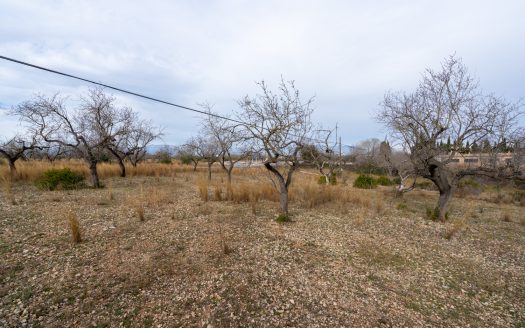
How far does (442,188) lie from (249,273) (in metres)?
7.51

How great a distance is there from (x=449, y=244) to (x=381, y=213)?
2722 millimetres

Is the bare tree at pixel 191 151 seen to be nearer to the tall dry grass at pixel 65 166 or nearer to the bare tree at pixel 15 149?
the tall dry grass at pixel 65 166

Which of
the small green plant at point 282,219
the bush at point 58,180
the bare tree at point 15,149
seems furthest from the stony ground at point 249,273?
the bare tree at point 15,149

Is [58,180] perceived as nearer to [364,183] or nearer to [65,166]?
[65,166]

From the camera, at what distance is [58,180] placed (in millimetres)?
9789

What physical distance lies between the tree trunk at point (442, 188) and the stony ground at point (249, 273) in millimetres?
973

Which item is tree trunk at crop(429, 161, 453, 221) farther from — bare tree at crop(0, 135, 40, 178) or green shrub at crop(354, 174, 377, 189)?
bare tree at crop(0, 135, 40, 178)

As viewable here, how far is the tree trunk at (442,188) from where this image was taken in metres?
7.39

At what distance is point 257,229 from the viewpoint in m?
5.53

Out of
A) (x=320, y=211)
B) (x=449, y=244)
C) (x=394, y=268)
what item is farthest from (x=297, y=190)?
(x=394, y=268)

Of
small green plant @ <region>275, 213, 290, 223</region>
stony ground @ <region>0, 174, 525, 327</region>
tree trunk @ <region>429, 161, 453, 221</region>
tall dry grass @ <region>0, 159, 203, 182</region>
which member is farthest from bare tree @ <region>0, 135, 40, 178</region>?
tree trunk @ <region>429, 161, 453, 221</region>

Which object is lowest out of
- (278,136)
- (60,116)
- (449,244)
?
(449,244)

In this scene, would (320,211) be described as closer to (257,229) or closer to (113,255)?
(257,229)

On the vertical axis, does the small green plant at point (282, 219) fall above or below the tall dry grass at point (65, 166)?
below
